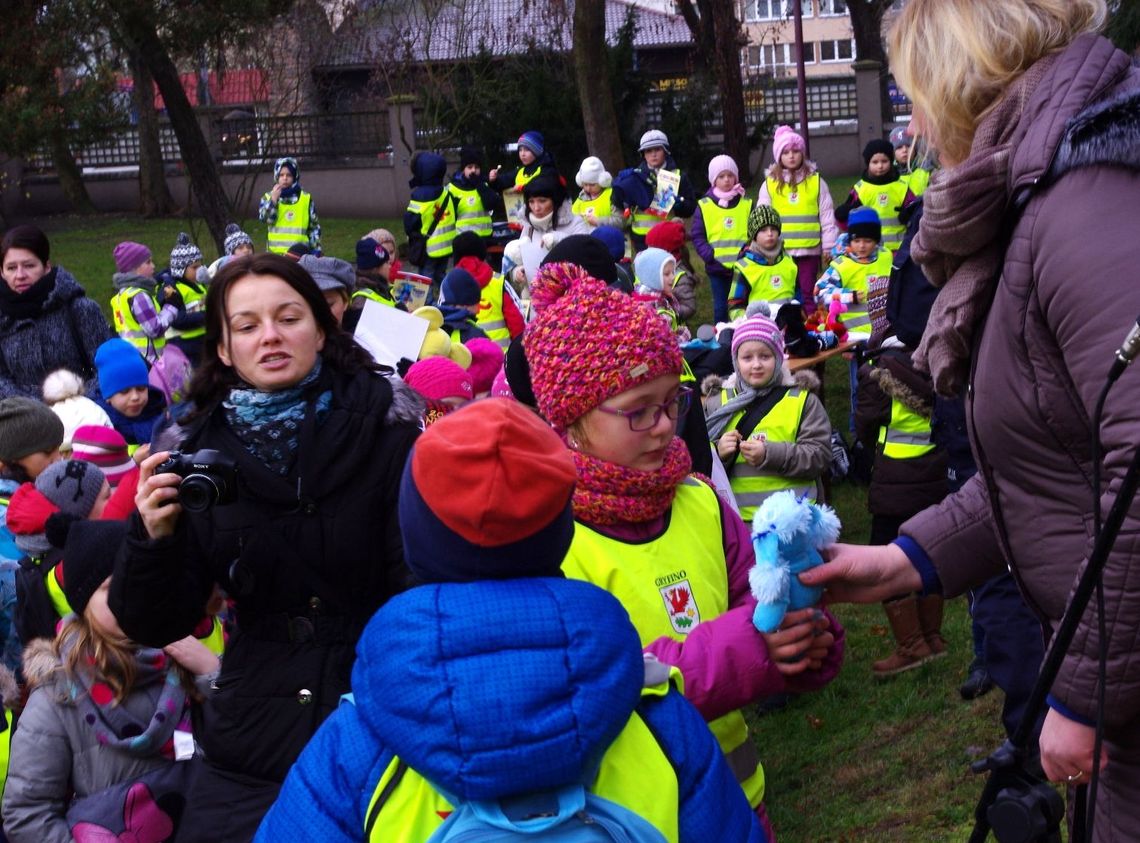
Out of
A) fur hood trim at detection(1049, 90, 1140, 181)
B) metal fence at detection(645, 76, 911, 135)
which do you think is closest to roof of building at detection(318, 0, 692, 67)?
metal fence at detection(645, 76, 911, 135)

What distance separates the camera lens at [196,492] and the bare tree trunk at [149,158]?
3017 centimetres

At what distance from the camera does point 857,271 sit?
Answer: 1088 cm

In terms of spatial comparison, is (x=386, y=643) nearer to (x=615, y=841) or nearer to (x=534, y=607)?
(x=534, y=607)

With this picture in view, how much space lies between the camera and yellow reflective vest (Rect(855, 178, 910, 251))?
1400 cm

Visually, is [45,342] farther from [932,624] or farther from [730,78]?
[730,78]

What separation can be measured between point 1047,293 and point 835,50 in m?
91.3

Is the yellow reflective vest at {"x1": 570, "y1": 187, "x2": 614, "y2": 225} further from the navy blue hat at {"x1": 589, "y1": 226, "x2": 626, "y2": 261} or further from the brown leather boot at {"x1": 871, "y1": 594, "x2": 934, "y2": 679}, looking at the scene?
the brown leather boot at {"x1": 871, "y1": 594, "x2": 934, "y2": 679}

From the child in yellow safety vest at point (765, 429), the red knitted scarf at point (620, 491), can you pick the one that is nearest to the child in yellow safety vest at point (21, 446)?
the child in yellow safety vest at point (765, 429)

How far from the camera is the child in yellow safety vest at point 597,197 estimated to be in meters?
14.9

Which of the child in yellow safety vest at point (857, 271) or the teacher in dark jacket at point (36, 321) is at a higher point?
the teacher in dark jacket at point (36, 321)

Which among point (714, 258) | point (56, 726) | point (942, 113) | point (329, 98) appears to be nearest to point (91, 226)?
point (329, 98)

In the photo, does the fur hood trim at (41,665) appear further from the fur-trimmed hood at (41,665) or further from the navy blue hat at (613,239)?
the navy blue hat at (613,239)

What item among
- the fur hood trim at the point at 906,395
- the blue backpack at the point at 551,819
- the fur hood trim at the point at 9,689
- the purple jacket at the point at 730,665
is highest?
the blue backpack at the point at 551,819

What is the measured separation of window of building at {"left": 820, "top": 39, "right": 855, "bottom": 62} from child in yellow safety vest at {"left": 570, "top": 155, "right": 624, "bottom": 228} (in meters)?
77.6
